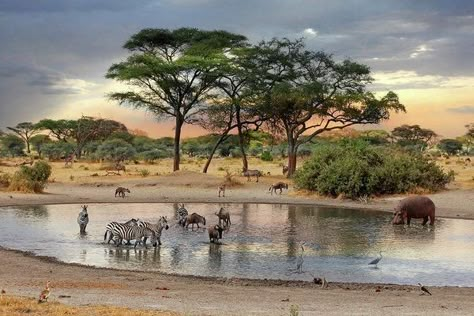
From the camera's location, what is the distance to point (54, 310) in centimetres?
1028

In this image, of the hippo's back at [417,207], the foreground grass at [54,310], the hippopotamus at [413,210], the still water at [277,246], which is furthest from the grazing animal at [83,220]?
the hippo's back at [417,207]

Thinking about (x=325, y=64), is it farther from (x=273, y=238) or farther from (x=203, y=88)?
(x=273, y=238)

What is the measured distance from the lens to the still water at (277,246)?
16.4m

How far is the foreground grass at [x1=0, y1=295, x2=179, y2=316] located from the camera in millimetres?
10109

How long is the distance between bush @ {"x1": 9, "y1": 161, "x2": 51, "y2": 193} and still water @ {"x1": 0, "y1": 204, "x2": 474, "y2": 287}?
328 inches

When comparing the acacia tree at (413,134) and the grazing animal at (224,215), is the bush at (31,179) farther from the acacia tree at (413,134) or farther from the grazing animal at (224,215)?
the acacia tree at (413,134)

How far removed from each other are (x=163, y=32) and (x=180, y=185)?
17.8 metres

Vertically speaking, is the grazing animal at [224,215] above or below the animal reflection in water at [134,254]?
above

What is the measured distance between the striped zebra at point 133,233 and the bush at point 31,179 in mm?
19673

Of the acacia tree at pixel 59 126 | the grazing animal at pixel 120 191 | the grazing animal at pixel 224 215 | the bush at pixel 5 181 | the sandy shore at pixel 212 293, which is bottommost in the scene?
the sandy shore at pixel 212 293

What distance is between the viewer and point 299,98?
174 ft

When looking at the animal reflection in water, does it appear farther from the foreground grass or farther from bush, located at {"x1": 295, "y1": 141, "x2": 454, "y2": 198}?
bush, located at {"x1": 295, "y1": 141, "x2": 454, "y2": 198}

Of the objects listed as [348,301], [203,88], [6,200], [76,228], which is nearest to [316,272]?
[348,301]

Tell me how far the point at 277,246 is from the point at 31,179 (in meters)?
22.7
